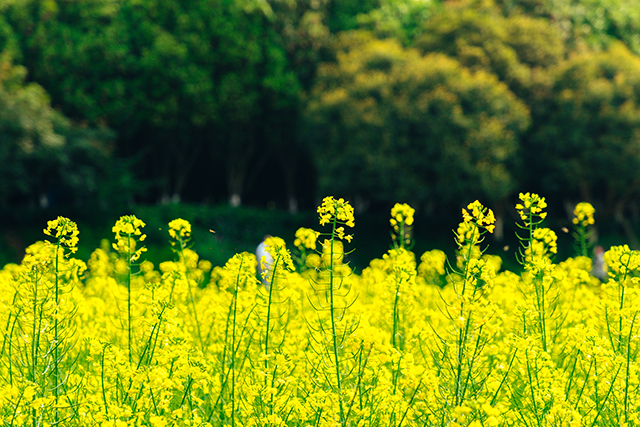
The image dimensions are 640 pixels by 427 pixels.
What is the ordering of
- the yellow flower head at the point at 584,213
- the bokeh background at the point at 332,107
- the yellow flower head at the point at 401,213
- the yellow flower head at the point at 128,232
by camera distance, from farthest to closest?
the bokeh background at the point at 332,107 < the yellow flower head at the point at 584,213 < the yellow flower head at the point at 401,213 < the yellow flower head at the point at 128,232

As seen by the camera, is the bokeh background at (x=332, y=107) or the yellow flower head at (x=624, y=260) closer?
the yellow flower head at (x=624, y=260)

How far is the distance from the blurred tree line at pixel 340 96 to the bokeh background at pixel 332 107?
6 cm

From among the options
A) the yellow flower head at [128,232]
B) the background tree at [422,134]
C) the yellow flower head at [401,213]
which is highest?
the background tree at [422,134]

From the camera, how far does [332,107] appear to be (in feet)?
63.6

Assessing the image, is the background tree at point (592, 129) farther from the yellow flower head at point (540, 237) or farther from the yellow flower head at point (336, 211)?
the yellow flower head at point (336, 211)

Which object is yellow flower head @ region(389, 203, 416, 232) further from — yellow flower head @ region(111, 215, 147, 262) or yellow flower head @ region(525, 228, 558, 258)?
yellow flower head @ region(111, 215, 147, 262)

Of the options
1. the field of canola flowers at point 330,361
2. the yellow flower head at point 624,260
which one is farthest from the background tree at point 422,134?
the yellow flower head at point 624,260

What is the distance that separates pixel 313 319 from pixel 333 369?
43.6 inches

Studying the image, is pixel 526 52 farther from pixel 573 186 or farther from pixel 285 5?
pixel 285 5

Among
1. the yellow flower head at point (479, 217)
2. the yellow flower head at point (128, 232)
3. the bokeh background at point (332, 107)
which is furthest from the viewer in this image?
the bokeh background at point (332, 107)

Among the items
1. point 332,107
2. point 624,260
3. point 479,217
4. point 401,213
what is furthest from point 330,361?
point 332,107

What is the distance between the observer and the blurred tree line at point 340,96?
18.4 metres

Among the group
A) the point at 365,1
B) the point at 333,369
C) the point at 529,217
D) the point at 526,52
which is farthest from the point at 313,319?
the point at 365,1

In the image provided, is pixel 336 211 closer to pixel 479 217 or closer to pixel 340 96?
pixel 479 217
